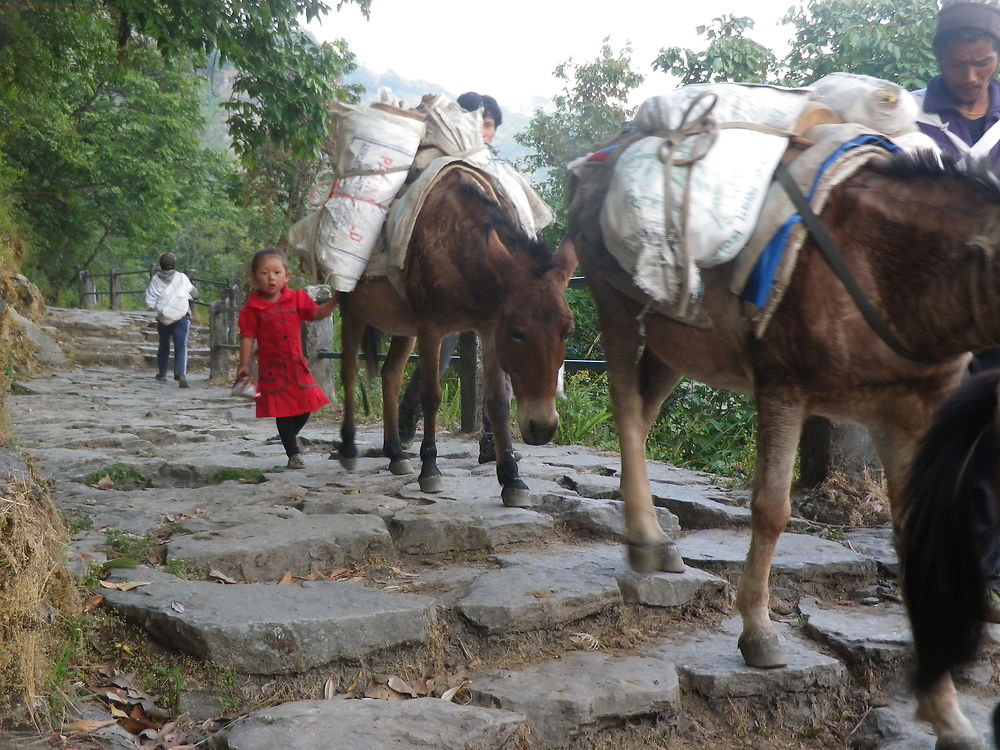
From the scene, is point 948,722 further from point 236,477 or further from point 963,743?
point 236,477

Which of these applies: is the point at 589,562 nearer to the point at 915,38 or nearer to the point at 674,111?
the point at 674,111

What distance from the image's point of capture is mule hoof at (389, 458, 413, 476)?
533 cm

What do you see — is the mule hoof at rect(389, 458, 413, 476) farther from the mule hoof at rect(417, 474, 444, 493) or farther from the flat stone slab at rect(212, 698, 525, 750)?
the flat stone slab at rect(212, 698, 525, 750)

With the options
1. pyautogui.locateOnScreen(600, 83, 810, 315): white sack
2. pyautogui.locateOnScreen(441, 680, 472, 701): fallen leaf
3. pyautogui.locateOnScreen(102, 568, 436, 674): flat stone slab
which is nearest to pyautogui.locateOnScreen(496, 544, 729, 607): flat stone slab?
pyautogui.locateOnScreen(102, 568, 436, 674): flat stone slab

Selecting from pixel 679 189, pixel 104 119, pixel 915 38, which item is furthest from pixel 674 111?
pixel 104 119

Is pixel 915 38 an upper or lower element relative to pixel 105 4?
upper

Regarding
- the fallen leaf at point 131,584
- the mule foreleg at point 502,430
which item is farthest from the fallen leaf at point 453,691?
the mule foreleg at point 502,430

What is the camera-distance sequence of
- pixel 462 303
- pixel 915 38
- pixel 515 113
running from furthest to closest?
pixel 515 113
pixel 915 38
pixel 462 303

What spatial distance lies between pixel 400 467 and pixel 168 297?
838 cm

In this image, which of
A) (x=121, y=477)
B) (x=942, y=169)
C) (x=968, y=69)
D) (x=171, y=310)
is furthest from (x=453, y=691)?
(x=171, y=310)

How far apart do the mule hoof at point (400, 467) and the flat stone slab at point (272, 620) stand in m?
2.34

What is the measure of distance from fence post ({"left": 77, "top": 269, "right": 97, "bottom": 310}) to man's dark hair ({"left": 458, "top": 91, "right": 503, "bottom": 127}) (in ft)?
68.9

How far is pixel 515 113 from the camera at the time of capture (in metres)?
166

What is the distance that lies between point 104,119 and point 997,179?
77.5 feet
